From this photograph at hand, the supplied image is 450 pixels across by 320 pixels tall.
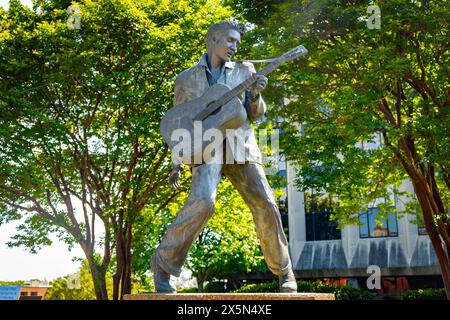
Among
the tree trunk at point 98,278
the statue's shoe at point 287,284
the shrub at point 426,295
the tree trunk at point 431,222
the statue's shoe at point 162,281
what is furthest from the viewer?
the shrub at point 426,295

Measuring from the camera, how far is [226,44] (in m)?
5.53

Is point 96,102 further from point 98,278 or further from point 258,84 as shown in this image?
point 258,84

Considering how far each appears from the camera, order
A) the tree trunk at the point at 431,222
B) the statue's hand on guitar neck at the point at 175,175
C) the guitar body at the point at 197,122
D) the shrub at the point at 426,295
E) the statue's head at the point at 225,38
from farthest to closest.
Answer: the shrub at the point at 426,295 < the tree trunk at the point at 431,222 < the statue's head at the point at 225,38 < the statue's hand on guitar neck at the point at 175,175 < the guitar body at the point at 197,122

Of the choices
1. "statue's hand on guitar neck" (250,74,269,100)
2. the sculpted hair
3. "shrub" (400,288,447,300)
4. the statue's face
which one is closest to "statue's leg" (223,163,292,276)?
"statue's hand on guitar neck" (250,74,269,100)

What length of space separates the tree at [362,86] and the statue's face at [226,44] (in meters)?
7.34

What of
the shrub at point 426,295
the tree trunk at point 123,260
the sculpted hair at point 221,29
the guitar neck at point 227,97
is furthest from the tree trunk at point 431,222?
the guitar neck at point 227,97

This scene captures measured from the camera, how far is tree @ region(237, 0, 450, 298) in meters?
12.5

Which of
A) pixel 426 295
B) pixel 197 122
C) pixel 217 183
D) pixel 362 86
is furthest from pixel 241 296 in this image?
pixel 426 295

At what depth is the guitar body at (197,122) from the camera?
5148 mm

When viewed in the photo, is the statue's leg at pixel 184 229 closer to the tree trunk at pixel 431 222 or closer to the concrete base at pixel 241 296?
the concrete base at pixel 241 296

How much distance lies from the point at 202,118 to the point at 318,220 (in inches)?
1168

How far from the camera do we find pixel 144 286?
2197 cm

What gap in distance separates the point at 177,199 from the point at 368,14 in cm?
868
